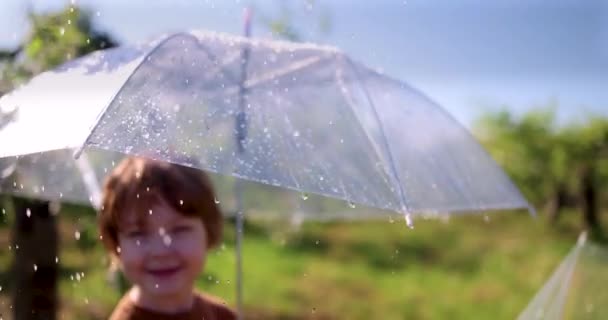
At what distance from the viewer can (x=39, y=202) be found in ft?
5.98

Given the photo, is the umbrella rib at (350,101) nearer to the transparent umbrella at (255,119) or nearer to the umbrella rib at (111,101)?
the transparent umbrella at (255,119)

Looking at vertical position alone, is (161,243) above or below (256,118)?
below

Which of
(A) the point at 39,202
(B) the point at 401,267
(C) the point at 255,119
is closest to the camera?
(C) the point at 255,119

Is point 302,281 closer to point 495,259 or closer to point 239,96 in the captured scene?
point 495,259

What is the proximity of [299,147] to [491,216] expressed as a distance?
297 cm

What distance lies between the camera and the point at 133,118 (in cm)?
108

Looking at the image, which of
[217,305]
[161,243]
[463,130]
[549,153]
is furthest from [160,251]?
[549,153]

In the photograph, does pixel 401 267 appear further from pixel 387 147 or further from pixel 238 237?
pixel 387 147

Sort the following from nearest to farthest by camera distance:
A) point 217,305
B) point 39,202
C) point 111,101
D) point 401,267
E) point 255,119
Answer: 1. point 111,101
2. point 255,119
3. point 217,305
4. point 39,202
5. point 401,267

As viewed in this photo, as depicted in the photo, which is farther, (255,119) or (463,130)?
(463,130)

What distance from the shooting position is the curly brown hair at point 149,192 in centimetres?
126

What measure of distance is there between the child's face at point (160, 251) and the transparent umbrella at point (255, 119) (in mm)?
152

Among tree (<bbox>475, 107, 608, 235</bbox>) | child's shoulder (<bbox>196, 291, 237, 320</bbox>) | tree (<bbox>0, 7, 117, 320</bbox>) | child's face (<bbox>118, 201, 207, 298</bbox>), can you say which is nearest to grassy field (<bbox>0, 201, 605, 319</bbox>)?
tree (<bbox>475, 107, 608, 235</bbox>)

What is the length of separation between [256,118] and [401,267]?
2.50m
